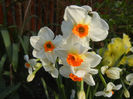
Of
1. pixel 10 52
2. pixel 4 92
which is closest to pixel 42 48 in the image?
pixel 4 92

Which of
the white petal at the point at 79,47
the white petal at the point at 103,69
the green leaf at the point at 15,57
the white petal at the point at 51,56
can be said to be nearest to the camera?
the white petal at the point at 79,47

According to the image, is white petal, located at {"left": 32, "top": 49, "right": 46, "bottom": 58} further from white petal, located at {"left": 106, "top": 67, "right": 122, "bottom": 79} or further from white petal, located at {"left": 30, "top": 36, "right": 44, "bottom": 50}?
white petal, located at {"left": 106, "top": 67, "right": 122, "bottom": 79}

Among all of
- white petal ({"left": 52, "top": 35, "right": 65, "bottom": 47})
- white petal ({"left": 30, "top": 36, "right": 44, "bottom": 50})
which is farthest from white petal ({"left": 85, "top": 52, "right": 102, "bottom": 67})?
white petal ({"left": 30, "top": 36, "right": 44, "bottom": 50})

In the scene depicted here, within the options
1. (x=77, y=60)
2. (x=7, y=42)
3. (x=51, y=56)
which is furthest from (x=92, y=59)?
(x=7, y=42)

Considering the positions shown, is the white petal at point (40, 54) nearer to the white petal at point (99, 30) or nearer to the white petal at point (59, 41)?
the white petal at point (59, 41)

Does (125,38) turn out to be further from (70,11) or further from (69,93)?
(69,93)

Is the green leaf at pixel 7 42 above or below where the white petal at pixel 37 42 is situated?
below

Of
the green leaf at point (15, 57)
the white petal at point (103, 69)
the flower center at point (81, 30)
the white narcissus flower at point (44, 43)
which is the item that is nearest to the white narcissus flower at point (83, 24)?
the flower center at point (81, 30)
